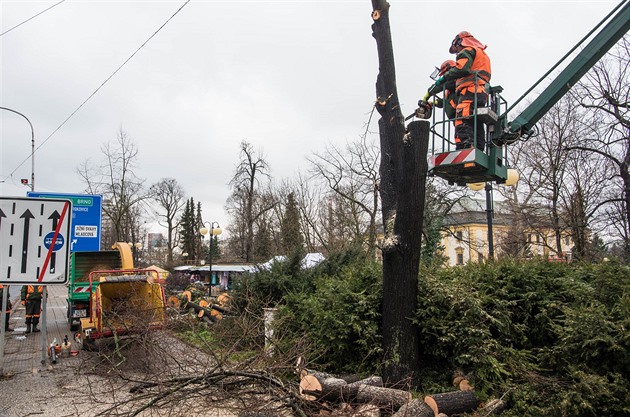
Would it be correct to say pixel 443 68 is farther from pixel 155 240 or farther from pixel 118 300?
pixel 155 240

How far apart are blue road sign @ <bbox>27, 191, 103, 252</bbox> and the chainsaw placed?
1216 centimetres

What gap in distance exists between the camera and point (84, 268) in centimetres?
1508

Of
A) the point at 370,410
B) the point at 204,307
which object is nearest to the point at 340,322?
the point at 370,410

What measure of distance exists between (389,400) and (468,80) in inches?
192

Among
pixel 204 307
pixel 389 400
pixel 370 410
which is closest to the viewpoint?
pixel 370 410

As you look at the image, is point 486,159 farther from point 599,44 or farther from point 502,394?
point 502,394

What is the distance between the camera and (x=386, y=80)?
277 inches

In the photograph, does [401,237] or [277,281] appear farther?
[277,281]

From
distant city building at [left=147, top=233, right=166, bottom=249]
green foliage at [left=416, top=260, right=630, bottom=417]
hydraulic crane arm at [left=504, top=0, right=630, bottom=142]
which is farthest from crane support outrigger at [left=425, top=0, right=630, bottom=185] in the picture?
distant city building at [left=147, top=233, right=166, bottom=249]

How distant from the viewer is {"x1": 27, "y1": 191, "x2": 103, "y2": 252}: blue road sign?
1600cm

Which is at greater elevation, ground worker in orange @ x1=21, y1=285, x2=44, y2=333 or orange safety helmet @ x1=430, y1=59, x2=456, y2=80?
orange safety helmet @ x1=430, y1=59, x2=456, y2=80

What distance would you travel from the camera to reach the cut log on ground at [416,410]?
197 inches

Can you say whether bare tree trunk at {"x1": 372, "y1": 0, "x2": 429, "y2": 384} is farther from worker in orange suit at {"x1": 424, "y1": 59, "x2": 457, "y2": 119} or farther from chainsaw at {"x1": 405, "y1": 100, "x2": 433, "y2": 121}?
worker in orange suit at {"x1": 424, "y1": 59, "x2": 457, "y2": 119}

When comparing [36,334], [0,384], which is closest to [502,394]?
[0,384]
